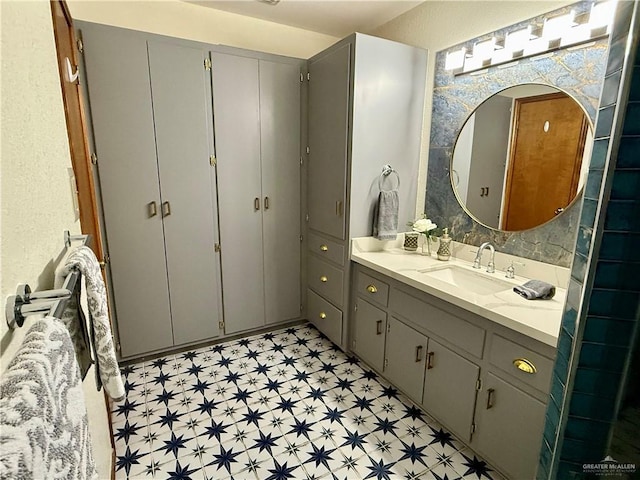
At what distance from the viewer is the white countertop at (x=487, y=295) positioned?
1.32 m

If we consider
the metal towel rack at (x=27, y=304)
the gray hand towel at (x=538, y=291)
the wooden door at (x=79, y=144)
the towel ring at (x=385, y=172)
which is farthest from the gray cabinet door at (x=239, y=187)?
the metal towel rack at (x=27, y=304)

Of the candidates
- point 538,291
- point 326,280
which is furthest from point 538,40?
point 326,280

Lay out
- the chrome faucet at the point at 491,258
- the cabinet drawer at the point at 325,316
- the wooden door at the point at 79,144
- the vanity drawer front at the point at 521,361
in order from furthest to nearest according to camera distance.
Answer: the cabinet drawer at the point at 325,316 < the chrome faucet at the point at 491,258 < the wooden door at the point at 79,144 < the vanity drawer front at the point at 521,361

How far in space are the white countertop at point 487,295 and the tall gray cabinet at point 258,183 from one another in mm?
752

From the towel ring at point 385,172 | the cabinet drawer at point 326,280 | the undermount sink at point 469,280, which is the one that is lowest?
the cabinet drawer at point 326,280

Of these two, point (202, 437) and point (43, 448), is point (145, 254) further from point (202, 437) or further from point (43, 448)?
point (43, 448)

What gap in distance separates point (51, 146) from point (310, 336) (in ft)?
7.66

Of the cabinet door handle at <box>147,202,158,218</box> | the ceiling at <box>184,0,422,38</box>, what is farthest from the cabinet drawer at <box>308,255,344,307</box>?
the ceiling at <box>184,0,422,38</box>

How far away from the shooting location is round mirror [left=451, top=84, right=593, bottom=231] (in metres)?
→ 1.65

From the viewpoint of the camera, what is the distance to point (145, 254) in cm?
230

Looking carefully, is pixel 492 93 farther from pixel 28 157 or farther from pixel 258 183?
pixel 28 157

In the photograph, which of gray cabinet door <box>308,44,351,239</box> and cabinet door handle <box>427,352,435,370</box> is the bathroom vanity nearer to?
cabinet door handle <box>427,352,435,370</box>

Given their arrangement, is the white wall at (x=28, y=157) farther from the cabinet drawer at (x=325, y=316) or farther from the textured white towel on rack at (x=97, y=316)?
the cabinet drawer at (x=325, y=316)

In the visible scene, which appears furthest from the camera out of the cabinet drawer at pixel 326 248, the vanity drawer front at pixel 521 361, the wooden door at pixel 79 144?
the cabinet drawer at pixel 326 248
